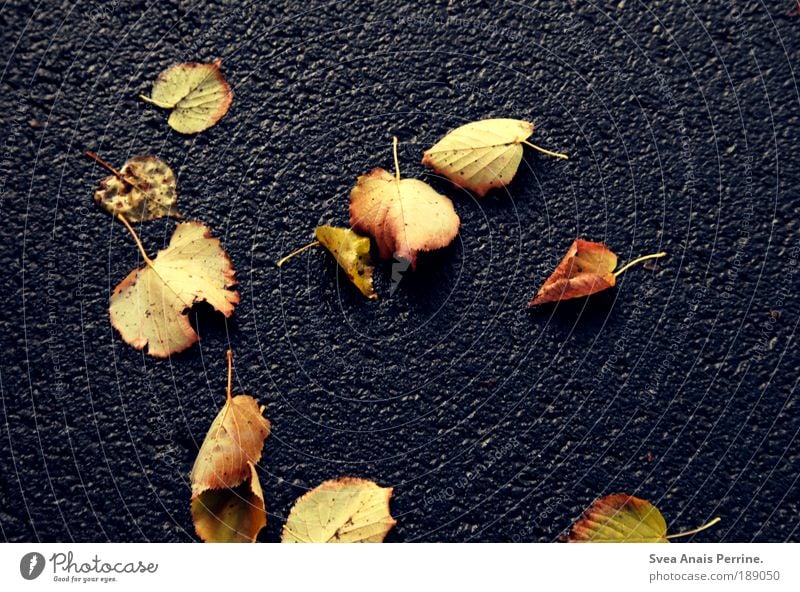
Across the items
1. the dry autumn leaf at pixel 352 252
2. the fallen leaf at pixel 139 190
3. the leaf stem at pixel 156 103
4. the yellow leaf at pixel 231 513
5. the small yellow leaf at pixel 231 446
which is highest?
the leaf stem at pixel 156 103

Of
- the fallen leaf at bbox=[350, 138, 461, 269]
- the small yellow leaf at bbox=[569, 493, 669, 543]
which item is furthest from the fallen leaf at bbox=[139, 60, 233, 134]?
the small yellow leaf at bbox=[569, 493, 669, 543]

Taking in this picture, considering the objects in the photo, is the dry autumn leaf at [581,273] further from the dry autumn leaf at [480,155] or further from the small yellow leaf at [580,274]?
the dry autumn leaf at [480,155]

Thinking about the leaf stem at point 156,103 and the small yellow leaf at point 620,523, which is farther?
the leaf stem at point 156,103

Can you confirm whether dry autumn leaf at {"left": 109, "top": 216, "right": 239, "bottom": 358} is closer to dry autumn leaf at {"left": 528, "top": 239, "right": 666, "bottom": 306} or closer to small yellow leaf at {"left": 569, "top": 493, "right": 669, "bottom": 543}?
dry autumn leaf at {"left": 528, "top": 239, "right": 666, "bottom": 306}

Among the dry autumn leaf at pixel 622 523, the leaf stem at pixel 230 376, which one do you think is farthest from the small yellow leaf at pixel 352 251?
the dry autumn leaf at pixel 622 523

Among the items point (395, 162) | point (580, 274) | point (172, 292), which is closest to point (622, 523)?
point (580, 274)

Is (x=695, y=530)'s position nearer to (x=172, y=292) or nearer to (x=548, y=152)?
(x=548, y=152)

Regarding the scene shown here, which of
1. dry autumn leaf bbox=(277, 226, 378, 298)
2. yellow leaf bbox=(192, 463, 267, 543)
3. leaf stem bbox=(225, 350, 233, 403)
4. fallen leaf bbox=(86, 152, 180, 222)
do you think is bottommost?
yellow leaf bbox=(192, 463, 267, 543)
